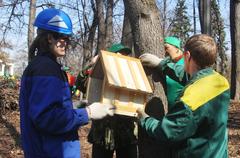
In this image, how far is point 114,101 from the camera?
10.8 ft

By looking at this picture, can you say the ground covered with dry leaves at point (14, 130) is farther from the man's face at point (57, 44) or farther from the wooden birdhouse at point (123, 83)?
the man's face at point (57, 44)

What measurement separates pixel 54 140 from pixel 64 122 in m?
0.16

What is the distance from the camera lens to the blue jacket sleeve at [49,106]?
2650mm

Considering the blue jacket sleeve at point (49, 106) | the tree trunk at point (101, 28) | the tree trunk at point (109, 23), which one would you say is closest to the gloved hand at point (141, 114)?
the blue jacket sleeve at point (49, 106)

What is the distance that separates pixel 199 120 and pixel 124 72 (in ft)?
2.80

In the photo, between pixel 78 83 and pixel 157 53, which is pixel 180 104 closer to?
pixel 157 53

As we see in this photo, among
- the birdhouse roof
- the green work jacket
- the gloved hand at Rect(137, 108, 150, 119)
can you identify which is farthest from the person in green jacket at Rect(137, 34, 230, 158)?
the birdhouse roof

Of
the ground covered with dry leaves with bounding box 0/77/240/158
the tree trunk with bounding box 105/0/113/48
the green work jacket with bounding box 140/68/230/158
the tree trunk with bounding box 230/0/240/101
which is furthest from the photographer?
the tree trunk with bounding box 230/0/240/101

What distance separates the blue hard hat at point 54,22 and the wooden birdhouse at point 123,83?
0.55 metres

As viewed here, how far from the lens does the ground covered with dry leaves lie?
24.8ft

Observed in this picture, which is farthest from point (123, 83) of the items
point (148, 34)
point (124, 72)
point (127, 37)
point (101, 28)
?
point (101, 28)

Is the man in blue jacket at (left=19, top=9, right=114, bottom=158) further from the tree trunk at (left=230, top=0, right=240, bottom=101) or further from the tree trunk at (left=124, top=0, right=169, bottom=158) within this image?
the tree trunk at (left=230, top=0, right=240, bottom=101)

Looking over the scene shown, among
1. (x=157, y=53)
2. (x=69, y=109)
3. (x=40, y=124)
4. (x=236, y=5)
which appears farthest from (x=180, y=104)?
(x=236, y=5)

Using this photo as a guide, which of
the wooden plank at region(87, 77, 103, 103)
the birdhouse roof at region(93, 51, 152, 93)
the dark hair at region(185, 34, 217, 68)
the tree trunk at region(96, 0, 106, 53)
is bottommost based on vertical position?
the wooden plank at region(87, 77, 103, 103)
